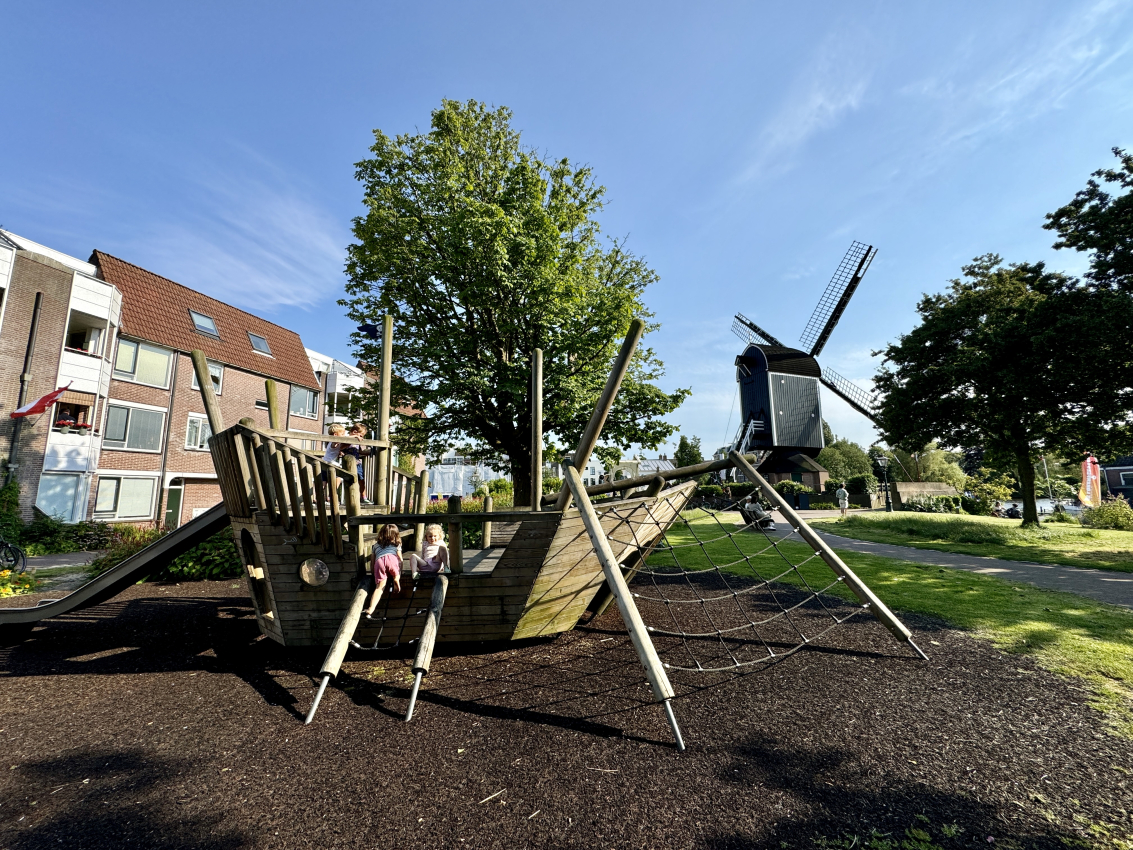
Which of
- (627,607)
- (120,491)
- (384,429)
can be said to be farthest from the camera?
(120,491)

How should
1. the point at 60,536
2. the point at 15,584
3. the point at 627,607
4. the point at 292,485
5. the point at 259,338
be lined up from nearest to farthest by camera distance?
the point at 627,607 < the point at 292,485 < the point at 15,584 < the point at 60,536 < the point at 259,338

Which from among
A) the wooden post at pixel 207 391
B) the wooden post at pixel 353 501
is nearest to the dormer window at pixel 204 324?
the wooden post at pixel 207 391

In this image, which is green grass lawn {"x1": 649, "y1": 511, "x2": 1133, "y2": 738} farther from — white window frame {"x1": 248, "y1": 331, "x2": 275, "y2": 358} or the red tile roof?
white window frame {"x1": 248, "y1": 331, "x2": 275, "y2": 358}

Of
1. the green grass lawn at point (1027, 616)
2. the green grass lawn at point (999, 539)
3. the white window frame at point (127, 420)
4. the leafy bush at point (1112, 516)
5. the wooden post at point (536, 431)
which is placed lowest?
the green grass lawn at point (1027, 616)

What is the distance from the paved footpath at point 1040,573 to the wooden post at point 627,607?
28.8ft

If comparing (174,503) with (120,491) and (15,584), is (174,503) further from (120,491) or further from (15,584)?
(15,584)

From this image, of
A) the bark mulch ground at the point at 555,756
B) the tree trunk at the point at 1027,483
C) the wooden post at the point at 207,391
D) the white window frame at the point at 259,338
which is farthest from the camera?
the white window frame at the point at 259,338

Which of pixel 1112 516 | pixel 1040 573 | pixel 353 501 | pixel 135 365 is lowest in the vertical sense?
pixel 1040 573

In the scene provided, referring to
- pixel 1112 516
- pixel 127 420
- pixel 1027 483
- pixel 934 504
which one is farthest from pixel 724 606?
pixel 934 504

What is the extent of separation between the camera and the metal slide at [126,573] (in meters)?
5.89

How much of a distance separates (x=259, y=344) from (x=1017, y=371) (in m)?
33.6

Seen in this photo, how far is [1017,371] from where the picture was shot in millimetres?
15562

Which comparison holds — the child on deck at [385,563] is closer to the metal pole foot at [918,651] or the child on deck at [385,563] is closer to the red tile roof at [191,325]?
the metal pole foot at [918,651]

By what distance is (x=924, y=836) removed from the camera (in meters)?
2.62
